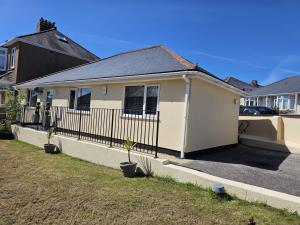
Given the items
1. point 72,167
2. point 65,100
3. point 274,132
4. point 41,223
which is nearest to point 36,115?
point 65,100

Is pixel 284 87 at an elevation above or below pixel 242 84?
below

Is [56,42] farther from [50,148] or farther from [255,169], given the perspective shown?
[255,169]

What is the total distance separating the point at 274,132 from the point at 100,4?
11754 mm

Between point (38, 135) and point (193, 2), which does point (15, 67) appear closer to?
point (38, 135)

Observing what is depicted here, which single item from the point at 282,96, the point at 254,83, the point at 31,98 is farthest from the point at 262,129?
the point at 254,83

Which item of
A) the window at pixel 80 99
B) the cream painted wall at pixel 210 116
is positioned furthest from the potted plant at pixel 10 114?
the cream painted wall at pixel 210 116

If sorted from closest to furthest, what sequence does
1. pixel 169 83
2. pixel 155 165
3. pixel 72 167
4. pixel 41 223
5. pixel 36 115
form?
pixel 41 223 < pixel 155 165 < pixel 72 167 < pixel 169 83 < pixel 36 115

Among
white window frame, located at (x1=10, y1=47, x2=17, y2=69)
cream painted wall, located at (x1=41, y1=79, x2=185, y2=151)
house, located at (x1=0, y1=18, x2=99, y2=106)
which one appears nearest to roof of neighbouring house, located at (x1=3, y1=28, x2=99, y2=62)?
house, located at (x1=0, y1=18, x2=99, y2=106)

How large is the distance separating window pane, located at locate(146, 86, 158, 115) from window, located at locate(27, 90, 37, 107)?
37.7 feet

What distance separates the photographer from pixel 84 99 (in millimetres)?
12852

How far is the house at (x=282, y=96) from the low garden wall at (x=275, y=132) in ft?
58.9

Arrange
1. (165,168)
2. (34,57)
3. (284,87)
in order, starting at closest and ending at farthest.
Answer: (165,168) < (34,57) < (284,87)

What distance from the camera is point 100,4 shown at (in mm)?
11312

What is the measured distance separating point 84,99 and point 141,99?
4301 millimetres
